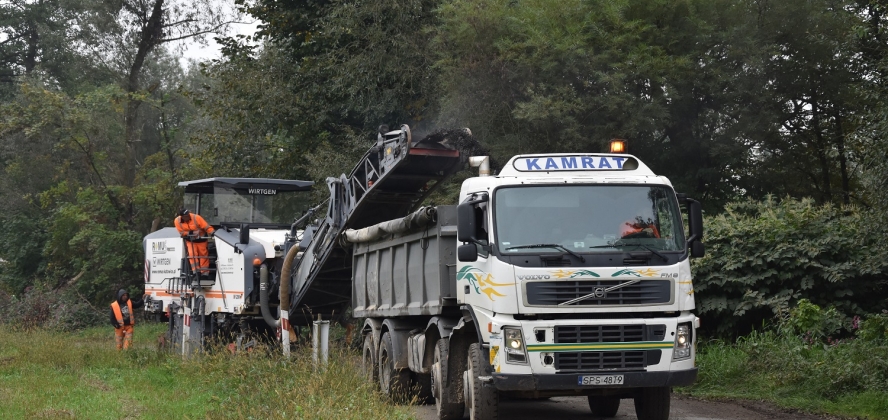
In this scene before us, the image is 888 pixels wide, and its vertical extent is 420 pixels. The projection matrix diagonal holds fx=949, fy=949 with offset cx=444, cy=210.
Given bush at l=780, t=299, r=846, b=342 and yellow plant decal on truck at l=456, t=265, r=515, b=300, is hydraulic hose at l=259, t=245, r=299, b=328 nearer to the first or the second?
yellow plant decal on truck at l=456, t=265, r=515, b=300

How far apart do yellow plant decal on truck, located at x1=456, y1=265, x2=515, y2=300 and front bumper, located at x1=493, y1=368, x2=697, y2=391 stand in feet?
2.70

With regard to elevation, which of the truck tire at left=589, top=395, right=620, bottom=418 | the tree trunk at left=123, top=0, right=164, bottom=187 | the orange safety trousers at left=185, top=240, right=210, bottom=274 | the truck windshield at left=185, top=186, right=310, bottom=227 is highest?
the tree trunk at left=123, top=0, right=164, bottom=187

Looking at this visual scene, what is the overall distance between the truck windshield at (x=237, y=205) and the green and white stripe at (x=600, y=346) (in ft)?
37.2

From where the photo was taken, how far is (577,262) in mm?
9320

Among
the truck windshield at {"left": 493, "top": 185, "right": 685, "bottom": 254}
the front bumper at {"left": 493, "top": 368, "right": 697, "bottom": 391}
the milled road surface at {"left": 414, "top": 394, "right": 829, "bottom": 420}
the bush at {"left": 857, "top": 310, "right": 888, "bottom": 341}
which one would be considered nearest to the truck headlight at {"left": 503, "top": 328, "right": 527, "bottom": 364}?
the front bumper at {"left": 493, "top": 368, "right": 697, "bottom": 391}

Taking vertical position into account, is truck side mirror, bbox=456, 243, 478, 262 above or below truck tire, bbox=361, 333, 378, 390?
above

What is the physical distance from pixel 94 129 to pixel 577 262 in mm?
30608

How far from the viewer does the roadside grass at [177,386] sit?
9.74m

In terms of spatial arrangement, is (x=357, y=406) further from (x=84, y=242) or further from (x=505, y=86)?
(x=84, y=242)

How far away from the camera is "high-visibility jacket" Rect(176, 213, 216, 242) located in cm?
1919

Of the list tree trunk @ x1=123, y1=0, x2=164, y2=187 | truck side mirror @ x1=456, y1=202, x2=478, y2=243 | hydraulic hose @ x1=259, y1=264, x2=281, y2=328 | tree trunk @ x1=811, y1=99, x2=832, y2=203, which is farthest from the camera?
tree trunk @ x1=123, y1=0, x2=164, y2=187

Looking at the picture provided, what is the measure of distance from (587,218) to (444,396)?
2699 millimetres

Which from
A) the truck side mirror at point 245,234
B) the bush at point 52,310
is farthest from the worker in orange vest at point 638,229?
the bush at point 52,310

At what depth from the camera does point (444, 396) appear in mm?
10727
